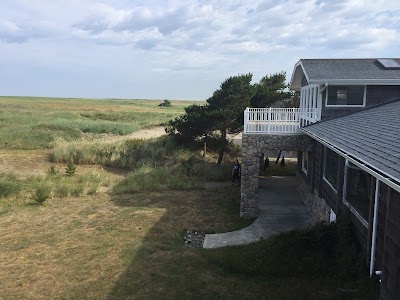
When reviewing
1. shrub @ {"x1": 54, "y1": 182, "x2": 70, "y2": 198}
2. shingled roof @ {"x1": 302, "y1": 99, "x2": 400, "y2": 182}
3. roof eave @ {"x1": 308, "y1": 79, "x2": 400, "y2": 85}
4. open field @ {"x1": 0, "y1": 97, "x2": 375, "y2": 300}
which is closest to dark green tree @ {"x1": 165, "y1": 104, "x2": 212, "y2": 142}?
open field @ {"x1": 0, "y1": 97, "x2": 375, "y2": 300}

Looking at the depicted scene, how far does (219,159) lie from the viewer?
934 inches

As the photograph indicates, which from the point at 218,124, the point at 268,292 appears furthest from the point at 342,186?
the point at 218,124

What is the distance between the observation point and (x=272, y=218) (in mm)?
13250

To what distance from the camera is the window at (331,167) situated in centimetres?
1028

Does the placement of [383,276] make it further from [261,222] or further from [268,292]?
Result: [261,222]

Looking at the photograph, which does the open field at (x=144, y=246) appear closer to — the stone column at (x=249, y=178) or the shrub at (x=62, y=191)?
the shrub at (x=62, y=191)

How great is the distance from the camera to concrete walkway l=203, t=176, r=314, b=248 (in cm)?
1132

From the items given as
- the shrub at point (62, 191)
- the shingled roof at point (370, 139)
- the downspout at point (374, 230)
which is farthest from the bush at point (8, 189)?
the downspout at point (374, 230)

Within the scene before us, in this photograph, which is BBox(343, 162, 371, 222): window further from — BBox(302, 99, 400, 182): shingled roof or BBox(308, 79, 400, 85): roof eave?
BBox(308, 79, 400, 85): roof eave

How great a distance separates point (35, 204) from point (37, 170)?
7481 mm

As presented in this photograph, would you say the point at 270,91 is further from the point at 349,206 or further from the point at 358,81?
the point at 349,206

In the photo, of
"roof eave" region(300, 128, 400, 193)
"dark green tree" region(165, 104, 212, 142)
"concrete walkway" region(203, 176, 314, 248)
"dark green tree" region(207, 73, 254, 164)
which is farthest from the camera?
"dark green tree" region(165, 104, 212, 142)

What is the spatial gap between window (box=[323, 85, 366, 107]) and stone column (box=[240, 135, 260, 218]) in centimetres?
319

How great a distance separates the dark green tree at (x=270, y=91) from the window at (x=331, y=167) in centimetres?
1333
